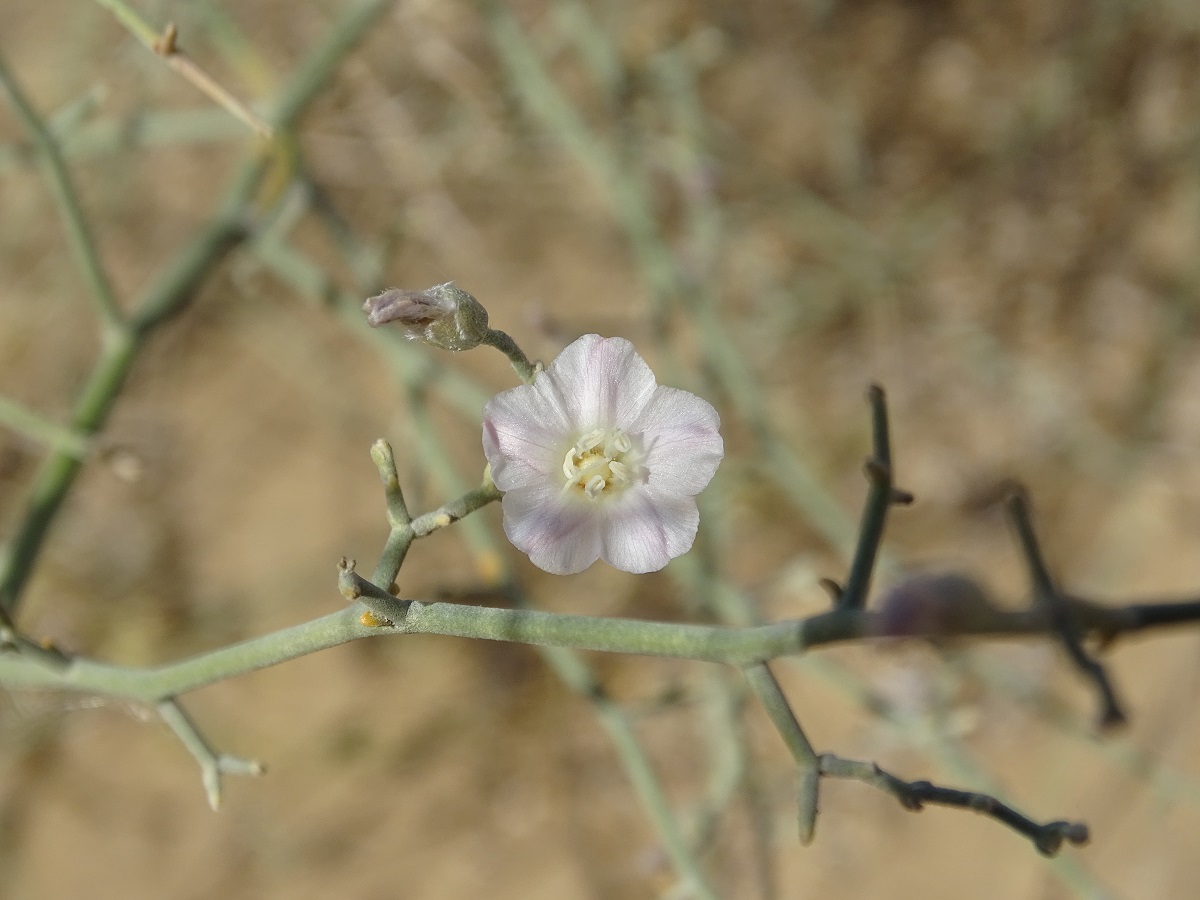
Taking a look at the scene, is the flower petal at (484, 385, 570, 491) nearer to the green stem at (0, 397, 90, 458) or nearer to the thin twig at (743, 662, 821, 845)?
the thin twig at (743, 662, 821, 845)

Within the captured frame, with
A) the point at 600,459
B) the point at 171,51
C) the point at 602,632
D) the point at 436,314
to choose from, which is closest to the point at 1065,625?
the point at 602,632

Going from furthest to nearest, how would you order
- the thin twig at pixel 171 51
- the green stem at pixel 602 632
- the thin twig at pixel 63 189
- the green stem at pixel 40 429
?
1. the green stem at pixel 40 429
2. the thin twig at pixel 63 189
3. the thin twig at pixel 171 51
4. the green stem at pixel 602 632

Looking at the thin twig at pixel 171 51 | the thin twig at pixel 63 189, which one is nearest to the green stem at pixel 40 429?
the thin twig at pixel 63 189

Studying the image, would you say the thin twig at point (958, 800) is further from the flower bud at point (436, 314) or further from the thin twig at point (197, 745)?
the thin twig at point (197, 745)

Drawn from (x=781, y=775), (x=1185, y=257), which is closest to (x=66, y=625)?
(x=781, y=775)

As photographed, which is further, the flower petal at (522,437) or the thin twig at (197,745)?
the thin twig at (197,745)

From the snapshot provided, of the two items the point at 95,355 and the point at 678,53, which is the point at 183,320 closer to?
the point at 95,355

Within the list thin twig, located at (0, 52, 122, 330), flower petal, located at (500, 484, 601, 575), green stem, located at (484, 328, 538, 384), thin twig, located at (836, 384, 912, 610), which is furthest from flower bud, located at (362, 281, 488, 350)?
thin twig, located at (0, 52, 122, 330)
